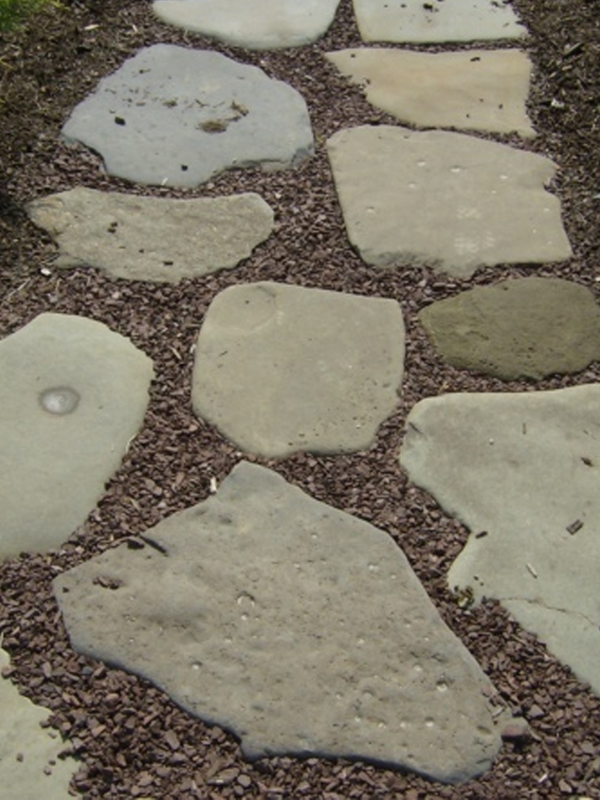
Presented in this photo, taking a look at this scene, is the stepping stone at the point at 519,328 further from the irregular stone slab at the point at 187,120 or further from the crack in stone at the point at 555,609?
the irregular stone slab at the point at 187,120

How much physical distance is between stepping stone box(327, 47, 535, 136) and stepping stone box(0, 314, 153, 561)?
1293 millimetres

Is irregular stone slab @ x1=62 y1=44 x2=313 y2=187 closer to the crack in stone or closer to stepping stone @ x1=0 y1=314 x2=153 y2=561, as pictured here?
stepping stone @ x1=0 y1=314 x2=153 y2=561

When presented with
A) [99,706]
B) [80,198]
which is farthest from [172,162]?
[99,706]

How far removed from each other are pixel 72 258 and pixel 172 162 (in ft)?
1.60

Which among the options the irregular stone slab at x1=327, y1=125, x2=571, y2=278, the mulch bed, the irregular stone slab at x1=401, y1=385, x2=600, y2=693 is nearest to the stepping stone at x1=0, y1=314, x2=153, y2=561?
the mulch bed

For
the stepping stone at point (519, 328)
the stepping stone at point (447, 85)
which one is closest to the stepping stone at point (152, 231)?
the stepping stone at point (519, 328)

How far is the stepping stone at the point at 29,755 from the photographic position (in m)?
1.88

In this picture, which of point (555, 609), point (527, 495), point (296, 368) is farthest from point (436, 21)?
point (555, 609)

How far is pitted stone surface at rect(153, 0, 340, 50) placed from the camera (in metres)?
3.75

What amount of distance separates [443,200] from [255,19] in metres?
1.13

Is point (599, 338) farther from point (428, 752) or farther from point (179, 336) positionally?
point (428, 752)

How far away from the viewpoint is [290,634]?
2.10 meters

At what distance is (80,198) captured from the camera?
3.06m

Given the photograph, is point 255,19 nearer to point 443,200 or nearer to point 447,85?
point 447,85
